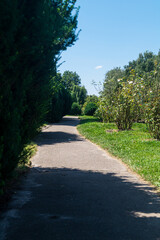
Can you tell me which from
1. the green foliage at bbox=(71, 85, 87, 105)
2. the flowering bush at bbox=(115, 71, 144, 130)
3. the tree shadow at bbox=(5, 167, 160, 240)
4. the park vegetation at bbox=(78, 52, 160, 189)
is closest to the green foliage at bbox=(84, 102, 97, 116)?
the green foliage at bbox=(71, 85, 87, 105)

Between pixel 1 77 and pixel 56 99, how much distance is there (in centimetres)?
2067

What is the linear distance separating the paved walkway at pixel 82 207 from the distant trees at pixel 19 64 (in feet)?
2.21

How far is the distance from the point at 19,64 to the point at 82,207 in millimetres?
2295

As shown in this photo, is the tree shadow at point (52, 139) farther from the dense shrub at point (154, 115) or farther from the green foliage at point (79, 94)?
the green foliage at point (79, 94)

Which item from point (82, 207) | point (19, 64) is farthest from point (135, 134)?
point (19, 64)

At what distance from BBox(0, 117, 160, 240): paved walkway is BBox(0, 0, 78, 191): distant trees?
2.21 feet

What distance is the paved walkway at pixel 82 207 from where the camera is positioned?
10.1 feet

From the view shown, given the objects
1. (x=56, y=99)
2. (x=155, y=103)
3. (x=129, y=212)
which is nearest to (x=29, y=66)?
(x=129, y=212)

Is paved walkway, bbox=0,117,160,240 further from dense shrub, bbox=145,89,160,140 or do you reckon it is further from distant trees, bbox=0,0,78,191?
dense shrub, bbox=145,89,160,140

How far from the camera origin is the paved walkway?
A: 3.07m

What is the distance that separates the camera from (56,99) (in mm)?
23750

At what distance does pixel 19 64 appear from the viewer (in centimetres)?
355

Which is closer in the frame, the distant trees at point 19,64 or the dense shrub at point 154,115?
the distant trees at point 19,64

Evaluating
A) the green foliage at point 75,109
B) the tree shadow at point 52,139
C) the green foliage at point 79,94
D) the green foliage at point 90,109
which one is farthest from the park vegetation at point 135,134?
the green foliage at point 79,94
